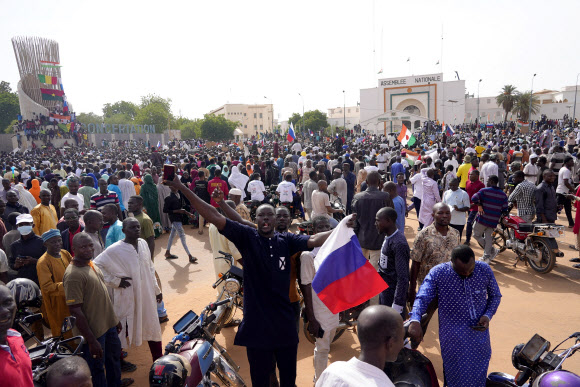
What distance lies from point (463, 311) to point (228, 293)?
109 inches

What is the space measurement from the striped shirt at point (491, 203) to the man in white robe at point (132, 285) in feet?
19.7

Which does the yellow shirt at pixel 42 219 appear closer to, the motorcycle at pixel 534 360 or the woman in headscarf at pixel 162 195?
the woman in headscarf at pixel 162 195

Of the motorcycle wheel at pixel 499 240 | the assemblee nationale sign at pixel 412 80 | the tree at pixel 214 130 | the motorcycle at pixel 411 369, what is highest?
the assemblee nationale sign at pixel 412 80

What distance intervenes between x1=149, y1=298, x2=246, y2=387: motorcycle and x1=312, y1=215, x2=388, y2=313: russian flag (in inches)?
41.9

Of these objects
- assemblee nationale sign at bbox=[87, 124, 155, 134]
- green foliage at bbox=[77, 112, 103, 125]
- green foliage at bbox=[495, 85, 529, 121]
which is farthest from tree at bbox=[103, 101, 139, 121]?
green foliage at bbox=[495, 85, 529, 121]

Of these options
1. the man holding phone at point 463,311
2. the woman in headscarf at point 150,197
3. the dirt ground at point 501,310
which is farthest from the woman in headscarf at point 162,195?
the man holding phone at point 463,311

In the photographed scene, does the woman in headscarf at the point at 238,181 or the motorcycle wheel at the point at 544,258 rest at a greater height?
the woman in headscarf at the point at 238,181

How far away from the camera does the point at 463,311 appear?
3.05 m

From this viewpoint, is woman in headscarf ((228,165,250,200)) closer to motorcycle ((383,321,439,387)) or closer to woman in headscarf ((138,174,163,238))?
woman in headscarf ((138,174,163,238))

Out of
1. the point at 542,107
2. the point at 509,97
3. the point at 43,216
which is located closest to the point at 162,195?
the point at 43,216

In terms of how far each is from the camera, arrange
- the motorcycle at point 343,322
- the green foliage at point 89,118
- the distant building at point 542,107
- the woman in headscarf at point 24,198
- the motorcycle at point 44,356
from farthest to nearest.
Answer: the green foliage at point 89,118
the distant building at point 542,107
the woman in headscarf at point 24,198
the motorcycle at point 343,322
the motorcycle at point 44,356

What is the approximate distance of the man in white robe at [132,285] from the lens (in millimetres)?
4043

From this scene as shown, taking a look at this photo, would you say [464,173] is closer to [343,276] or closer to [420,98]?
[343,276]

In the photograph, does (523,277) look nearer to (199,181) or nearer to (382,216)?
(382,216)
